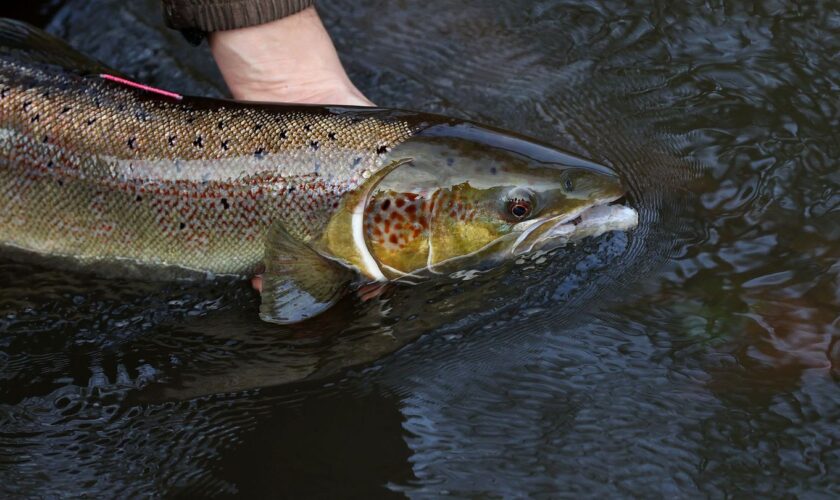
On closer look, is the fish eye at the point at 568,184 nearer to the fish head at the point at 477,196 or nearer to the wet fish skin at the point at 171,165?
the fish head at the point at 477,196

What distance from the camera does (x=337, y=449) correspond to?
9.00 feet

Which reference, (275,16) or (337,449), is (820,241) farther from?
(275,16)

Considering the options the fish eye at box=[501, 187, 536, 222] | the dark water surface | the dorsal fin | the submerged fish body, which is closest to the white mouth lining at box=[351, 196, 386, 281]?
the submerged fish body

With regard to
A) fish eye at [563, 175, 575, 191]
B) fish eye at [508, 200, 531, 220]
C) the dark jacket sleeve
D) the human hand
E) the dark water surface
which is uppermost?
the dark jacket sleeve

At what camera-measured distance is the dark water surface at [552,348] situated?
268cm

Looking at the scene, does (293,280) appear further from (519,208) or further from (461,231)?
(519,208)

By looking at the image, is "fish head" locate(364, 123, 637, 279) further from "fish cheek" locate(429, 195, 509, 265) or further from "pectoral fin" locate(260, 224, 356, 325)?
"pectoral fin" locate(260, 224, 356, 325)

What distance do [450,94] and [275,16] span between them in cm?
90

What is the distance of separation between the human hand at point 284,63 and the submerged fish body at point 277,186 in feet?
1.65

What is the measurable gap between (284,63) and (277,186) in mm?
792

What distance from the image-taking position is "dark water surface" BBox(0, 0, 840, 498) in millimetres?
2682

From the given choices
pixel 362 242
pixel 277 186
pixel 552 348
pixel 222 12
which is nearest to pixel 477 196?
pixel 362 242

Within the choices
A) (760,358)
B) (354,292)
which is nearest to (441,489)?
(354,292)

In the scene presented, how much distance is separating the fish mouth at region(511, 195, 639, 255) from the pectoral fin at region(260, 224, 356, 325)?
2.13 feet
